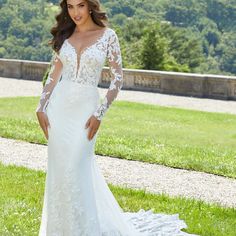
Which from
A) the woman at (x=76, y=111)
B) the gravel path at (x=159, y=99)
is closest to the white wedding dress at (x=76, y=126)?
the woman at (x=76, y=111)

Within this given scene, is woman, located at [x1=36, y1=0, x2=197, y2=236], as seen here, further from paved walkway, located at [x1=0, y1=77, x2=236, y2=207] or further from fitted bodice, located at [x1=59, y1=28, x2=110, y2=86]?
paved walkway, located at [x1=0, y1=77, x2=236, y2=207]

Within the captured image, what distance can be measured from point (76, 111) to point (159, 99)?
48.4ft

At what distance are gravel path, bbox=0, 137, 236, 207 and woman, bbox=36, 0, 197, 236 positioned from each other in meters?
3.00

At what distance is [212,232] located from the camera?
634 centimetres

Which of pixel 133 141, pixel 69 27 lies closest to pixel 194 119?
pixel 133 141

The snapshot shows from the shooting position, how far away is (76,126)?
16.8ft

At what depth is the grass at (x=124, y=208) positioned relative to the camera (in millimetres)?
6368

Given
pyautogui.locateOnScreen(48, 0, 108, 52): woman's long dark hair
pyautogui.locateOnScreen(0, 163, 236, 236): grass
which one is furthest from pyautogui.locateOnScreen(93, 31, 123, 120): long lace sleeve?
pyautogui.locateOnScreen(0, 163, 236, 236): grass

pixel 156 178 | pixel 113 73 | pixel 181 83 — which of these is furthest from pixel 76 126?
pixel 181 83

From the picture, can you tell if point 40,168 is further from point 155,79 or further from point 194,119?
point 155,79

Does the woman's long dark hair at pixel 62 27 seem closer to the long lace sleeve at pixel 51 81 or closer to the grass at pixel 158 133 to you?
the long lace sleeve at pixel 51 81

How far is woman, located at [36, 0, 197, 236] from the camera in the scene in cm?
507

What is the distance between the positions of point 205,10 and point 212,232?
320 ft

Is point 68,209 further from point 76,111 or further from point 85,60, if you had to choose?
point 85,60
